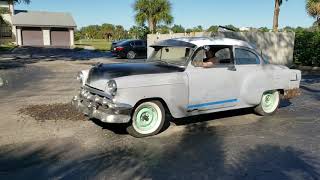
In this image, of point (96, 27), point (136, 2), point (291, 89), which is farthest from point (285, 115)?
point (96, 27)

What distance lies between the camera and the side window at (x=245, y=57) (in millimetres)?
8062

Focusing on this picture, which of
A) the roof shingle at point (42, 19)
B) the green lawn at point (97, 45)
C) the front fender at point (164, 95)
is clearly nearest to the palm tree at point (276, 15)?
the front fender at point (164, 95)

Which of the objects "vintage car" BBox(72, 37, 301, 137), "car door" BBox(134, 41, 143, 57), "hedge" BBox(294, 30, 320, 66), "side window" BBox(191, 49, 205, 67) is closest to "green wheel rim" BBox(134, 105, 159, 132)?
"vintage car" BBox(72, 37, 301, 137)

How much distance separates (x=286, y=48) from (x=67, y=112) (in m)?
15.8

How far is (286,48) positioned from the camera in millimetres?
21266

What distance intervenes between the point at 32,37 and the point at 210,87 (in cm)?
4698

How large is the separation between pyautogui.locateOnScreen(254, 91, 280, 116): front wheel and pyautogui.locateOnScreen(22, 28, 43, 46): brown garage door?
1803 inches

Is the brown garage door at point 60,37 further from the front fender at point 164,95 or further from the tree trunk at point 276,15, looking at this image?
the front fender at point 164,95

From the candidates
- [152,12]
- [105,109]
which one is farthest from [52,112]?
[152,12]

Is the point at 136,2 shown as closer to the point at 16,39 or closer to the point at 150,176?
the point at 16,39

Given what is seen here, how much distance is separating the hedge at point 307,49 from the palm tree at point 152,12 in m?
29.5

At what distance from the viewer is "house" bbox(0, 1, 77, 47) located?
49500mm

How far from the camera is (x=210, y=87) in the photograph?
24.4ft

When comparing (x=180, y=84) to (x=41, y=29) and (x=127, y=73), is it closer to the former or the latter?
(x=127, y=73)
